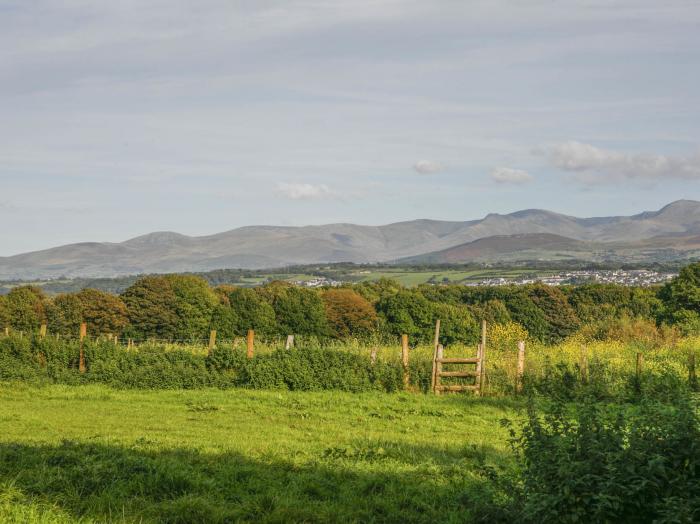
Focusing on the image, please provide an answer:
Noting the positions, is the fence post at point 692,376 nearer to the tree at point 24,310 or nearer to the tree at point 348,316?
the tree at point 348,316

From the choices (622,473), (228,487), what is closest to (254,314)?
(228,487)

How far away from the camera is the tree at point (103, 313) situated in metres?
86.9

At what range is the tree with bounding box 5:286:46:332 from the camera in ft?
282

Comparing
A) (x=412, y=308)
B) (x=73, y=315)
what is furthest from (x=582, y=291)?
(x=73, y=315)

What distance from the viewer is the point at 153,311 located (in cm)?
8981

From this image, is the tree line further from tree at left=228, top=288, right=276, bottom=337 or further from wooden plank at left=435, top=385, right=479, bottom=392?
wooden plank at left=435, top=385, right=479, bottom=392

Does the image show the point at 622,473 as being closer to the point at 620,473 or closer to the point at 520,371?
the point at 620,473

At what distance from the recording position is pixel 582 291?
361ft

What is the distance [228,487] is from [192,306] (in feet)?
267

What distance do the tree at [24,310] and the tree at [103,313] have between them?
16.3 ft

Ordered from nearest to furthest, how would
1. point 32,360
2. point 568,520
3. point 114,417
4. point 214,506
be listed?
point 568,520
point 214,506
point 114,417
point 32,360

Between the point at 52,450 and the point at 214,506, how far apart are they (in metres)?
3.74

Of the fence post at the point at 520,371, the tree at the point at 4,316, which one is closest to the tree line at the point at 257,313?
the tree at the point at 4,316

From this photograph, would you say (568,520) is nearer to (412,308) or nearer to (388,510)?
(388,510)
